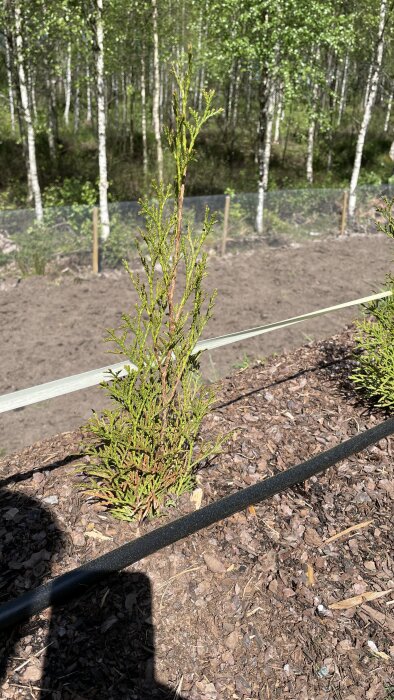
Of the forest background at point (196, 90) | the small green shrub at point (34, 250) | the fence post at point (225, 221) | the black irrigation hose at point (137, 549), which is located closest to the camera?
the black irrigation hose at point (137, 549)

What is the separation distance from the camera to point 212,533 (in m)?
2.95

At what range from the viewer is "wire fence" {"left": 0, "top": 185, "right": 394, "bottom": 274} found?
1073 centimetres

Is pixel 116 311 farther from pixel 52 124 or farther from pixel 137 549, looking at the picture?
pixel 52 124

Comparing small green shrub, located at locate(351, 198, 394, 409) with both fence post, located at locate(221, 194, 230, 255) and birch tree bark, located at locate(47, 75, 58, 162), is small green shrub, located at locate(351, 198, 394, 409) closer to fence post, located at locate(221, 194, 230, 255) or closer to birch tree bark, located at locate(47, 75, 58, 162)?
fence post, located at locate(221, 194, 230, 255)

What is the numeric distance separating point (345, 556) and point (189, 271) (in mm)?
1776

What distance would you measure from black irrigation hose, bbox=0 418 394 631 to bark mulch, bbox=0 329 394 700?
2.10 ft

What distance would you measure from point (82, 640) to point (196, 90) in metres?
20.9

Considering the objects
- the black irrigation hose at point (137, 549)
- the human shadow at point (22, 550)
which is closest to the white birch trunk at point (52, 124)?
the human shadow at point (22, 550)

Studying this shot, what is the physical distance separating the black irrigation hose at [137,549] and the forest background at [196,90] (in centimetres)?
991

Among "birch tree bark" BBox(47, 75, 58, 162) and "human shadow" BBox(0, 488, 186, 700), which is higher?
"birch tree bark" BBox(47, 75, 58, 162)

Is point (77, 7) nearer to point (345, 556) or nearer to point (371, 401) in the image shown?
point (371, 401)

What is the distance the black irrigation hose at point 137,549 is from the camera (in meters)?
1.76

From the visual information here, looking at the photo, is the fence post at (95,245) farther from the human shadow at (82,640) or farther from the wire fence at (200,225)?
the human shadow at (82,640)

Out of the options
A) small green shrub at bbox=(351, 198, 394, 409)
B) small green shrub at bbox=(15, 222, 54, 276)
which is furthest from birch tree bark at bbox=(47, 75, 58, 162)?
small green shrub at bbox=(351, 198, 394, 409)
